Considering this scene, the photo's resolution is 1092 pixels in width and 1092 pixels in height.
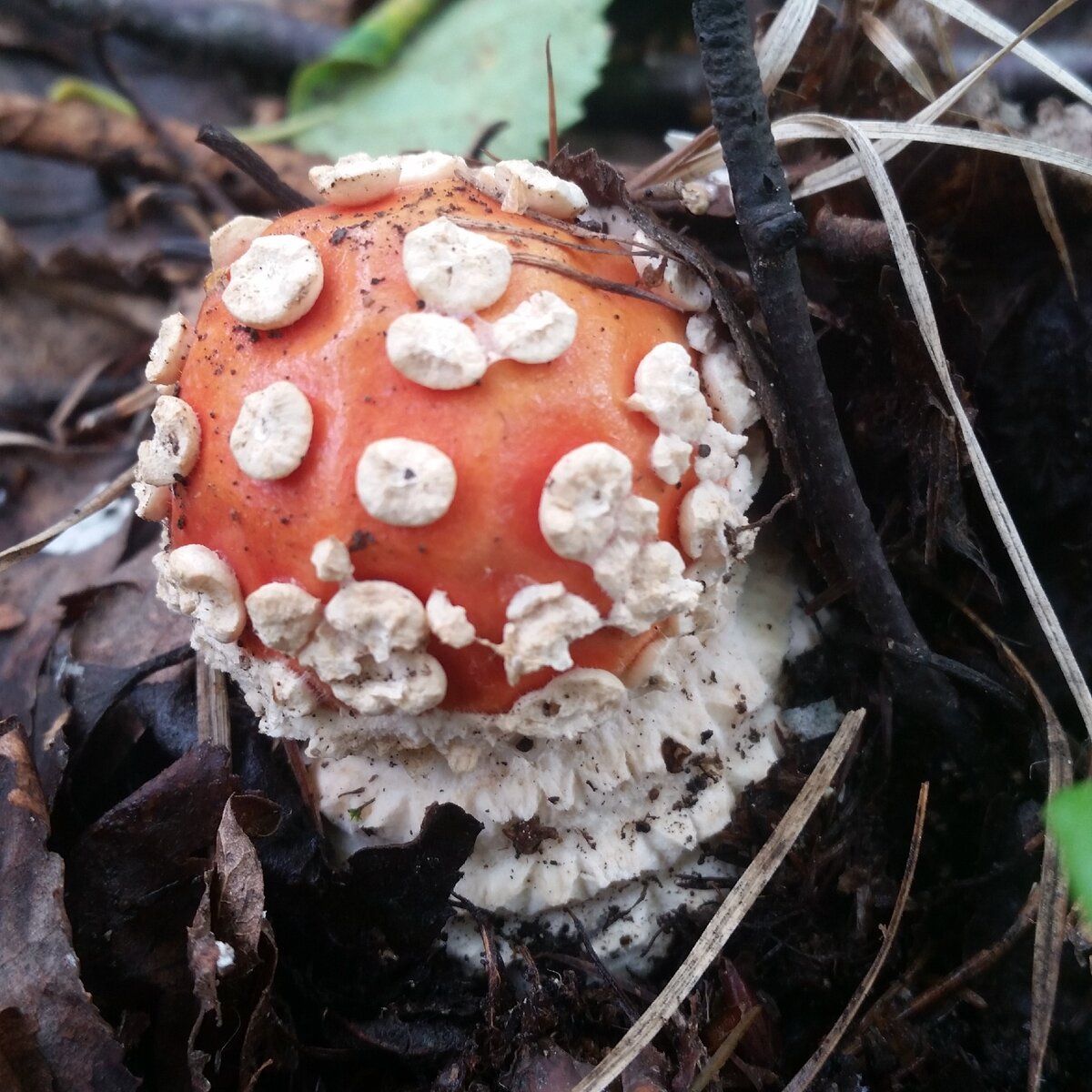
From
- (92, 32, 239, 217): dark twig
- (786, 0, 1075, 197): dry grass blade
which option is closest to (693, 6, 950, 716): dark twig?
(786, 0, 1075, 197): dry grass blade

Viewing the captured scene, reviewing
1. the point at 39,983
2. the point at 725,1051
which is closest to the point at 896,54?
the point at 725,1051

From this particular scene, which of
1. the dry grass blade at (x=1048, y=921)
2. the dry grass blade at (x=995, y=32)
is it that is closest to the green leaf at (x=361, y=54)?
the dry grass blade at (x=995, y=32)

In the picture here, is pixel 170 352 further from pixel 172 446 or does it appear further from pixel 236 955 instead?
pixel 236 955

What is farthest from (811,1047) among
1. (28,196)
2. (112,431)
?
(28,196)

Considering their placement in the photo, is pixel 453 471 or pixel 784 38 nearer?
pixel 453 471

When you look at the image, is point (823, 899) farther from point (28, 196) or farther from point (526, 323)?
point (28, 196)
